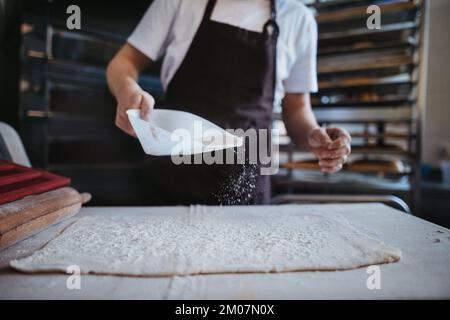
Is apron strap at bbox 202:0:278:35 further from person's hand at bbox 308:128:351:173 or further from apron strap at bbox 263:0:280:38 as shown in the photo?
person's hand at bbox 308:128:351:173

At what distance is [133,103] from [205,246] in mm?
442

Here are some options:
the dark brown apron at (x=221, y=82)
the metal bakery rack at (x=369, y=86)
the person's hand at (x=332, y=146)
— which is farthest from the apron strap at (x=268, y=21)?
the metal bakery rack at (x=369, y=86)

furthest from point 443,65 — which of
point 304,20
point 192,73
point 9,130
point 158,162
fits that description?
point 9,130

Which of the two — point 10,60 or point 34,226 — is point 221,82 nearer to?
point 34,226

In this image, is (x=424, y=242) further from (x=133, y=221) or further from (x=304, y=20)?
(x=304, y=20)

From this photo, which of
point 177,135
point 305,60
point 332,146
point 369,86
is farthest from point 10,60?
point 369,86

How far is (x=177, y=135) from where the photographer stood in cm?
81

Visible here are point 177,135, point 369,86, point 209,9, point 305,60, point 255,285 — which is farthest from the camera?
point 369,86

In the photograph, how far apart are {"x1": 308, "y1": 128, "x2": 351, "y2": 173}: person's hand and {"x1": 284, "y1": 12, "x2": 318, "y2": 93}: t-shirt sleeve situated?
33 centimetres

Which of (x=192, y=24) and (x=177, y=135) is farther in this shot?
(x=192, y=24)

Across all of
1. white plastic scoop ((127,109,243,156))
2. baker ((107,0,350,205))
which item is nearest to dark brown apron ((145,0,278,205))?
baker ((107,0,350,205))

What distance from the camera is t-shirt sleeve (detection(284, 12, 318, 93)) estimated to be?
4.49 ft

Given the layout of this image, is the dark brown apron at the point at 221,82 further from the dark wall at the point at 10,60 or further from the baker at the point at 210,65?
the dark wall at the point at 10,60
